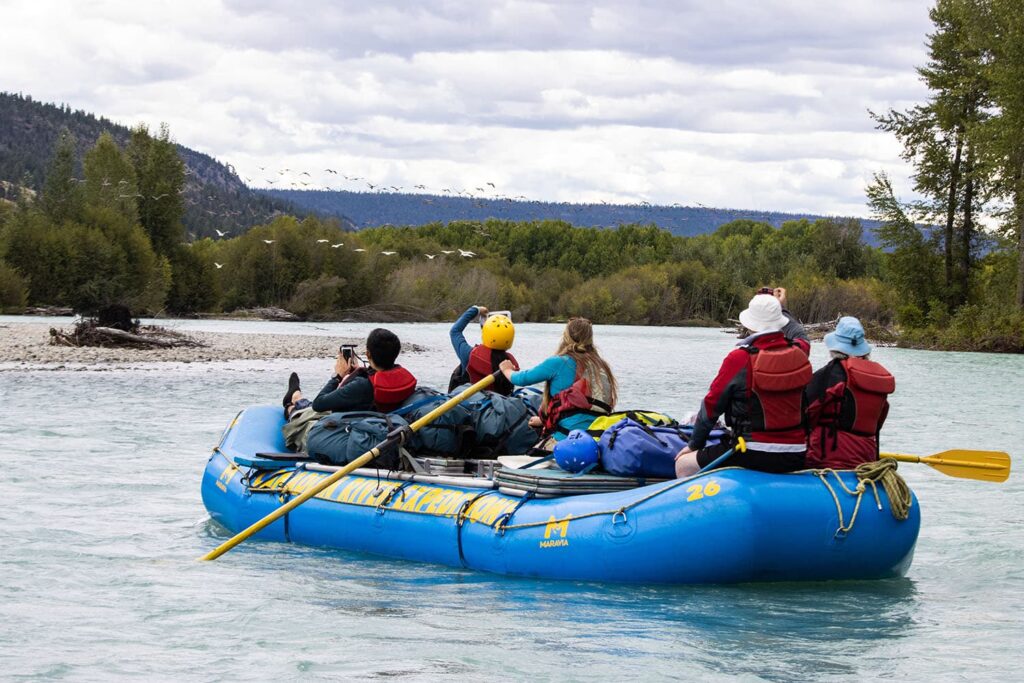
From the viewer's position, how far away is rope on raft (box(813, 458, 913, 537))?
7.82 metres

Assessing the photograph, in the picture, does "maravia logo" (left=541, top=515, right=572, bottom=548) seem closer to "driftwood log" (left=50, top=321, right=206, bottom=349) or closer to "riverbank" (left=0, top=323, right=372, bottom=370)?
"riverbank" (left=0, top=323, right=372, bottom=370)

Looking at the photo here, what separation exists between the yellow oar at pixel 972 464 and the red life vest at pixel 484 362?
2952 mm

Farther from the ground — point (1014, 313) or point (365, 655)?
point (1014, 313)

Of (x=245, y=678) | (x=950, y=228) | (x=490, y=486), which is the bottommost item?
(x=245, y=678)

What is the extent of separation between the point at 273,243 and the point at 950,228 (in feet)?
154

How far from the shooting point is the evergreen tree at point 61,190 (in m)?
70.1

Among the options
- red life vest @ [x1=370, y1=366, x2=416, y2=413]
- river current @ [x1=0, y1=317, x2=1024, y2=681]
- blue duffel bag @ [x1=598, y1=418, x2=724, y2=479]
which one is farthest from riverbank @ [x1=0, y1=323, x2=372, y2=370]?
blue duffel bag @ [x1=598, y1=418, x2=724, y2=479]

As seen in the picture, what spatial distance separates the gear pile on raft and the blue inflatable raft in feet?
0.04

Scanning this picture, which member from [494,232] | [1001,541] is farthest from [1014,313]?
[494,232]

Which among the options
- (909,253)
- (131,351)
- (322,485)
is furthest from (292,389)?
(909,253)

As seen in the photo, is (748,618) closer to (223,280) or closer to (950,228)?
(950,228)

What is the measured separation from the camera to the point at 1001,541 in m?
10.5

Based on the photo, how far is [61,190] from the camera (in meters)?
70.7

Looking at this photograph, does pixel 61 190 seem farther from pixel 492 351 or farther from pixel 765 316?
pixel 765 316
